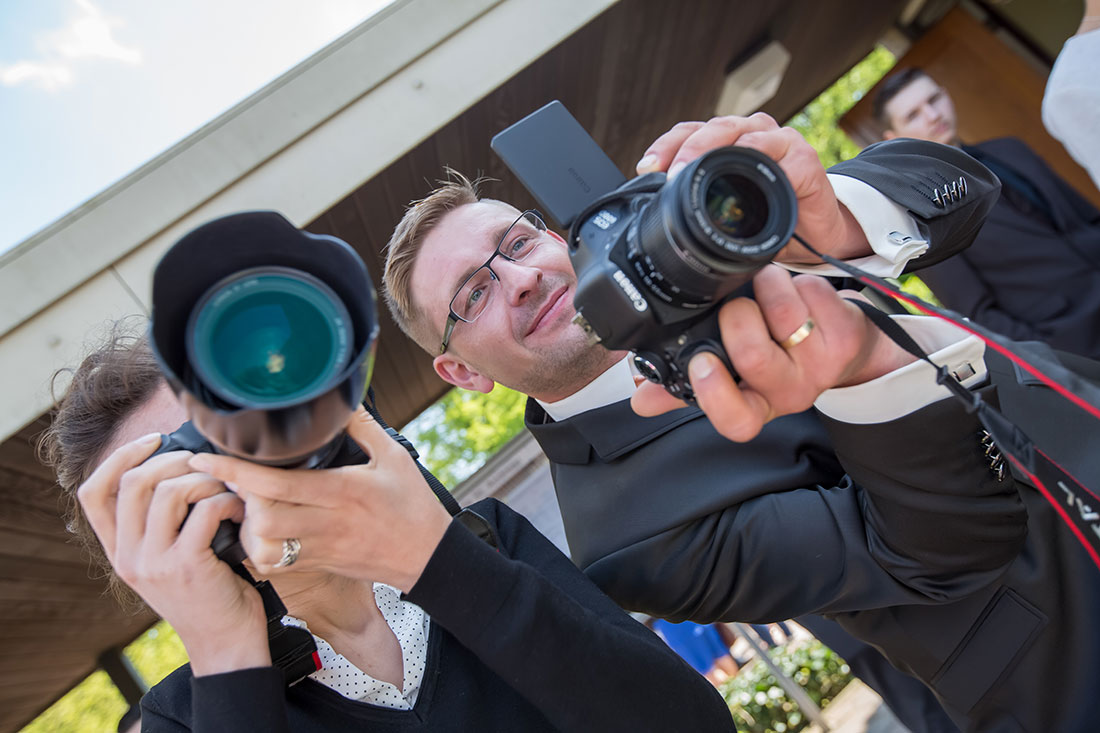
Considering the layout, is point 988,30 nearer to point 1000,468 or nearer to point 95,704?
point 1000,468

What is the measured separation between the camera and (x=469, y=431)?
948cm

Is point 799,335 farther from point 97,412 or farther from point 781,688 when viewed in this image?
point 781,688

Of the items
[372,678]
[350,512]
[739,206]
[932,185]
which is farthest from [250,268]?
[932,185]

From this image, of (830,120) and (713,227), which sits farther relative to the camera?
(830,120)

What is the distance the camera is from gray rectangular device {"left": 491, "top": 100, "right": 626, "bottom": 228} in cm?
122

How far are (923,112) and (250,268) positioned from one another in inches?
138

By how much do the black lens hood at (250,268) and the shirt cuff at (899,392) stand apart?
764 mm

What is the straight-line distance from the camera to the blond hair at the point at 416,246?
2.01 m

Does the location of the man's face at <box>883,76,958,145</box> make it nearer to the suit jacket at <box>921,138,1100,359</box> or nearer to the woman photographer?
the suit jacket at <box>921,138,1100,359</box>

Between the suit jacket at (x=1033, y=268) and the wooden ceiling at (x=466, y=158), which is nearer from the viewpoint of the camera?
the wooden ceiling at (x=466, y=158)

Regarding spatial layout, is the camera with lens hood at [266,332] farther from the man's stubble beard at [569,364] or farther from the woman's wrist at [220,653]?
the man's stubble beard at [569,364]

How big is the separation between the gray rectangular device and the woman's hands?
67cm

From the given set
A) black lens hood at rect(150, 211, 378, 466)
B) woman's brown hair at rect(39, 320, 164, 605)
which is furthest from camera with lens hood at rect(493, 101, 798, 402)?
woman's brown hair at rect(39, 320, 164, 605)

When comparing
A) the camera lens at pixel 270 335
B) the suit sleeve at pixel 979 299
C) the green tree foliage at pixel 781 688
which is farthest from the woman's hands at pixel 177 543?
the green tree foliage at pixel 781 688
